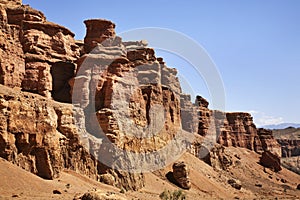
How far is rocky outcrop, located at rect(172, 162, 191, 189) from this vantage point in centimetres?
5512

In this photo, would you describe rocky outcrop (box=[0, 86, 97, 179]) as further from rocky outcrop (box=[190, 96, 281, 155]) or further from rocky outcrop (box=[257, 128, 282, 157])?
rocky outcrop (box=[257, 128, 282, 157])

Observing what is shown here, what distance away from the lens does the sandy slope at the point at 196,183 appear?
102 feet

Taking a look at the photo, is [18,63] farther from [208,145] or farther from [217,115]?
[217,115]

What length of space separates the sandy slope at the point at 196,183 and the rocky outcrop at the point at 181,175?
1.26 m

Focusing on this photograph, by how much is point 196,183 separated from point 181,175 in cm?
552

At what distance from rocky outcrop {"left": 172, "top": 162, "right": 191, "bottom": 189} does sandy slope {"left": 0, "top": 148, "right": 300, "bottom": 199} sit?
1.26 meters

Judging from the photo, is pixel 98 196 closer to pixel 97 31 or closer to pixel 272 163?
pixel 97 31

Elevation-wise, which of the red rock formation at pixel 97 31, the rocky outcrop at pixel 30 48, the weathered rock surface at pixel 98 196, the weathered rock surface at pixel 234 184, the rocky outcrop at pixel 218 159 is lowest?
the weathered rock surface at pixel 234 184

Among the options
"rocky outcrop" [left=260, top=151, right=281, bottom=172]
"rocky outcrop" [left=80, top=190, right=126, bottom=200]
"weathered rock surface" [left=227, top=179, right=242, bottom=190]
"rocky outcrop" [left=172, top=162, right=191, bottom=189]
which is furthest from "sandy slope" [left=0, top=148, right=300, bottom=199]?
"rocky outcrop" [left=80, top=190, right=126, bottom=200]

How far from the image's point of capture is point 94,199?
27.2 metres

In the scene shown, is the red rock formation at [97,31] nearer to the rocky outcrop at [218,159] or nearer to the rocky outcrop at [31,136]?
the rocky outcrop at [31,136]

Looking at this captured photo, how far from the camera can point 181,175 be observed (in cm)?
5544

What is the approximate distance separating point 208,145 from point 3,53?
46.2m

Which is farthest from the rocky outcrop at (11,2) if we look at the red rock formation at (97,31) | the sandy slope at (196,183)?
the sandy slope at (196,183)
